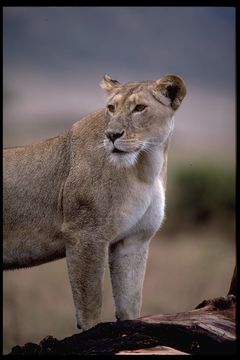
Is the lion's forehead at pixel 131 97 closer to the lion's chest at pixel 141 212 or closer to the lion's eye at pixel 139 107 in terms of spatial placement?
the lion's eye at pixel 139 107

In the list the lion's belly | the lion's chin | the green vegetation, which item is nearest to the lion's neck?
the lion's chin

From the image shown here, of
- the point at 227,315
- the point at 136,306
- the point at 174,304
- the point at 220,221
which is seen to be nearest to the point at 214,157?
the point at 220,221

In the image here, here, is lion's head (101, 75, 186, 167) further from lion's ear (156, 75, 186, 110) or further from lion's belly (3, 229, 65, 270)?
lion's belly (3, 229, 65, 270)

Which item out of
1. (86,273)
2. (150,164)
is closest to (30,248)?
(86,273)

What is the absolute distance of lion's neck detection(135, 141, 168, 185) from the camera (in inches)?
231

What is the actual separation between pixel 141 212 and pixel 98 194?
1.03 feet

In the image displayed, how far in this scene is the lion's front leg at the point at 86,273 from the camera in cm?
584

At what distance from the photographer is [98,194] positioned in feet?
19.1

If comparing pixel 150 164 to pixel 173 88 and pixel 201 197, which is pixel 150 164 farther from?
pixel 201 197

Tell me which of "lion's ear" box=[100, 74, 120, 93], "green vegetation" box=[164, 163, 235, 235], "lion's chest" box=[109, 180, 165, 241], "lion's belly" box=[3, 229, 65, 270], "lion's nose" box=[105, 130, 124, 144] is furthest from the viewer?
"green vegetation" box=[164, 163, 235, 235]

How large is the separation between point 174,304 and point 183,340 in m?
5.48

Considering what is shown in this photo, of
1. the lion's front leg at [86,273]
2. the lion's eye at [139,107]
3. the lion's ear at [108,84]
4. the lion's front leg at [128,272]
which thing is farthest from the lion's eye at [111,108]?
the lion's front leg at [128,272]

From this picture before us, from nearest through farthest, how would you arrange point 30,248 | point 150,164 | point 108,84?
1. point 150,164
2. point 108,84
3. point 30,248

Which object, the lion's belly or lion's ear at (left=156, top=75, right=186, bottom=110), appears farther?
the lion's belly
